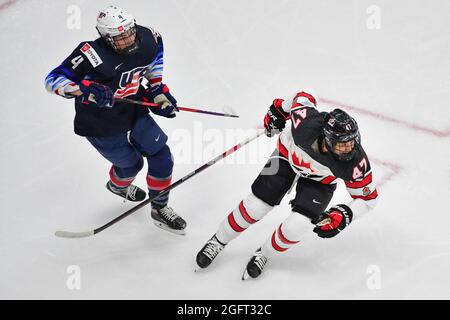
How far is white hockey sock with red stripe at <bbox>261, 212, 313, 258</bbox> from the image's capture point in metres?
3.79

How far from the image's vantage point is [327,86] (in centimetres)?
552

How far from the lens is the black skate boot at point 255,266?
3994 mm

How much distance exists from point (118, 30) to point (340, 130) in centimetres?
125

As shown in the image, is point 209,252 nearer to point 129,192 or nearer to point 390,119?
point 129,192

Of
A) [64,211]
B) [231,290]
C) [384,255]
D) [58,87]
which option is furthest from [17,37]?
[384,255]

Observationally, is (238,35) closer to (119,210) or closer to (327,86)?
(327,86)

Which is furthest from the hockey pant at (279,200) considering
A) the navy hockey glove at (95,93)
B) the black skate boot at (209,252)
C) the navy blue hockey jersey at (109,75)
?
the navy hockey glove at (95,93)

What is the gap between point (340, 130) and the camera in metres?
3.47

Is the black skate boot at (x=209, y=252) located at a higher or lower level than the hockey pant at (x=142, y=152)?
lower

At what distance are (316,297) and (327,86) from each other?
209cm

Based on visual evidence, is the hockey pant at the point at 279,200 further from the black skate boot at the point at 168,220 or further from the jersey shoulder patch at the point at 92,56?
the jersey shoulder patch at the point at 92,56

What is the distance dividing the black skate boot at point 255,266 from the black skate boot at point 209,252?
0.64 feet

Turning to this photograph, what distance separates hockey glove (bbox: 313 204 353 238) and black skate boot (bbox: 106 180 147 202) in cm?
136

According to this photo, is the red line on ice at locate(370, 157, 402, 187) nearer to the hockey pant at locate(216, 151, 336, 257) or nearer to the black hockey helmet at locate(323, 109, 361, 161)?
the hockey pant at locate(216, 151, 336, 257)
